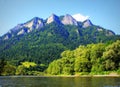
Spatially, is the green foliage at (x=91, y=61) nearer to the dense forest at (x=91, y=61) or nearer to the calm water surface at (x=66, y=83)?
the dense forest at (x=91, y=61)

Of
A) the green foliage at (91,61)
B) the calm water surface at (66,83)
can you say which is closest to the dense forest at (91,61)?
the green foliage at (91,61)

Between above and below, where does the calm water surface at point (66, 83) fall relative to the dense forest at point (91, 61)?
below

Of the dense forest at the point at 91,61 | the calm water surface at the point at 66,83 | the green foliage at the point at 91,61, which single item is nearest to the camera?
the calm water surface at the point at 66,83

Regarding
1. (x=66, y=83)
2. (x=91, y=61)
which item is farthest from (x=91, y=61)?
(x=66, y=83)

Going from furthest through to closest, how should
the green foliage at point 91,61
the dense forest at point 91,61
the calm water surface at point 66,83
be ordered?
1. the green foliage at point 91,61
2. the dense forest at point 91,61
3. the calm water surface at point 66,83

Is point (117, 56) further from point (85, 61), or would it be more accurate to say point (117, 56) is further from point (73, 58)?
point (73, 58)

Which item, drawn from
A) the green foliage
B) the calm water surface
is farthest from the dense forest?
the calm water surface

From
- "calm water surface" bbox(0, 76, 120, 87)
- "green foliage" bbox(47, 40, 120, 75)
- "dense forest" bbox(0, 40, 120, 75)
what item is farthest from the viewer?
"green foliage" bbox(47, 40, 120, 75)

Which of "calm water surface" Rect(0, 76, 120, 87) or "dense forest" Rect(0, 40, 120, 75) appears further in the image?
"dense forest" Rect(0, 40, 120, 75)

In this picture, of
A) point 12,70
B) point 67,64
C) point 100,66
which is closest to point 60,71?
point 67,64

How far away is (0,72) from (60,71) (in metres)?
31.1

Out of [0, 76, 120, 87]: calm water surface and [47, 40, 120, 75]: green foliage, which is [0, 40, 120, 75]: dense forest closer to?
[47, 40, 120, 75]: green foliage

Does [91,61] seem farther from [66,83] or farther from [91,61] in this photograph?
[66,83]

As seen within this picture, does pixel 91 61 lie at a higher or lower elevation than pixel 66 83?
higher
